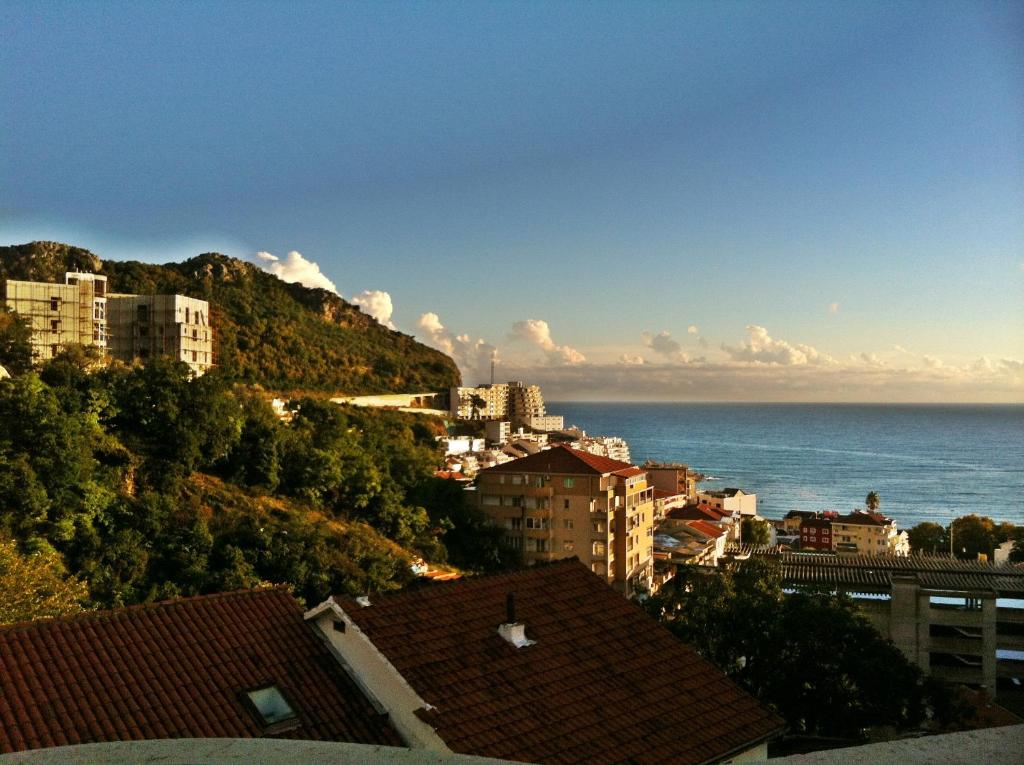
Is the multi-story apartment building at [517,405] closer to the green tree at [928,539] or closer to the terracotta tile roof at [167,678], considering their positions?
the green tree at [928,539]

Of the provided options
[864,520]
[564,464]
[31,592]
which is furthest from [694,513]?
[31,592]

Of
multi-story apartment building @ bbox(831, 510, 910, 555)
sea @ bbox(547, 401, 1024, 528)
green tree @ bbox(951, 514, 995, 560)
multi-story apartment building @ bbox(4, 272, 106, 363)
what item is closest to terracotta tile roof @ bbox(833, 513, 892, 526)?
multi-story apartment building @ bbox(831, 510, 910, 555)

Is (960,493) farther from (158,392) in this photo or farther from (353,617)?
(353,617)

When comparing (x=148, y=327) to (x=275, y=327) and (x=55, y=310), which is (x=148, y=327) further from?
(x=275, y=327)

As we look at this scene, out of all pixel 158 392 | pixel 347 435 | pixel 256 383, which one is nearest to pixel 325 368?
pixel 256 383

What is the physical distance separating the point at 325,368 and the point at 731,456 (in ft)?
267

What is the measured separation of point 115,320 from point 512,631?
36.8 meters

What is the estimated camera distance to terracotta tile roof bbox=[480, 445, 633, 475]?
32.7 meters

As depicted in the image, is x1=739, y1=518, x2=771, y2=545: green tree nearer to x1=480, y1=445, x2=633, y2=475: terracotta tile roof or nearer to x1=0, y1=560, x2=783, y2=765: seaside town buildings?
x1=480, y1=445, x2=633, y2=475: terracotta tile roof

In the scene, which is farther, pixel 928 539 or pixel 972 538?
pixel 928 539

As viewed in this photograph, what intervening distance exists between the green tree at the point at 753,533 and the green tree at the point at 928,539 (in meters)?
8.21

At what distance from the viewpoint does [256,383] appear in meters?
44.8

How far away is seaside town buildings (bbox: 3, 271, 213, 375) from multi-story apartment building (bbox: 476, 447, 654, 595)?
14827mm

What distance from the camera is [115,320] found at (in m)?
38.0
